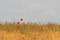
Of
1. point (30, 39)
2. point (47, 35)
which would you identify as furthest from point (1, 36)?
point (47, 35)

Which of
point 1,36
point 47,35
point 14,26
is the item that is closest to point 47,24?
point 14,26

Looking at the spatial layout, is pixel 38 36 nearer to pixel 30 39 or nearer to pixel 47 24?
pixel 30 39

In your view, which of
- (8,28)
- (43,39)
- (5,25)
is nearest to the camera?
(43,39)

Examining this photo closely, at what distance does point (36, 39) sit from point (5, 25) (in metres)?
3.86

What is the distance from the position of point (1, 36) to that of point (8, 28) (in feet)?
8.56

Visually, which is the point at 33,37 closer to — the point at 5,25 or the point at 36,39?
the point at 36,39

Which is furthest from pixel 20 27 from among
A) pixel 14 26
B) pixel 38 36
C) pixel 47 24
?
pixel 38 36

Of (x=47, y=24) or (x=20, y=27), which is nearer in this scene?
(x=20, y=27)

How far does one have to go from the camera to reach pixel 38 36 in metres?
9.05

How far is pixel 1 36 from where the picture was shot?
888cm

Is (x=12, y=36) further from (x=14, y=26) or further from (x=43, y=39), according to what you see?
(x=14, y=26)

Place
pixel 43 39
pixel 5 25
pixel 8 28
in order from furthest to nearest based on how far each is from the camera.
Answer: pixel 5 25 → pixel 8 28 → pixel 43 39

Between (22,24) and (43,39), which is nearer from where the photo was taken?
(43,39)

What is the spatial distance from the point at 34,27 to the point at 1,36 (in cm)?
312
